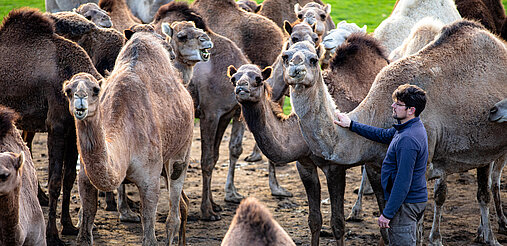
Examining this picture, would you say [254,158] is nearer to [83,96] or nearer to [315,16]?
[315,16]

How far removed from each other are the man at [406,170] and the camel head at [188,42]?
A: 3.24 m

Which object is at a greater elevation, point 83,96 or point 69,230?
point 83,96

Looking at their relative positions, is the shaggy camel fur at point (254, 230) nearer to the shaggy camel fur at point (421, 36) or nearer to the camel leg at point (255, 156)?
the shaggy camel fur at point (421, 36)

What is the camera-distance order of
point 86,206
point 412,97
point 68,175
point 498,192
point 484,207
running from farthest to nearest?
point 498,192 < point 68,175 < point 484,207 < point 86,206 < point 412,97

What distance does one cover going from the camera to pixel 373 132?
6.05 m

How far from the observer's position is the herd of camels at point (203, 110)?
560 centimetres

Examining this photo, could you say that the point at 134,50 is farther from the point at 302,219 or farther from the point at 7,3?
the point at 7,3

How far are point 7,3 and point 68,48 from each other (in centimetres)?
1383

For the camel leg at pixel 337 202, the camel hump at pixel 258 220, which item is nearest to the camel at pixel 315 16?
the camel leg at pixel 337 202

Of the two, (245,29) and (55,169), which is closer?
(55,169)

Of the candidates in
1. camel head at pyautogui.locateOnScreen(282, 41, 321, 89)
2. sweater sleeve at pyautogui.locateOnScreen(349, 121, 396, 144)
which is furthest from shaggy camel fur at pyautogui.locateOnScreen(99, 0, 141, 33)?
sweater sleeve at pyautogui.locateOnScreen(349, 121, 396, 144)

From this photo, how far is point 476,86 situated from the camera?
22.5 feet

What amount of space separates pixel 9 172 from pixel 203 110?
4.41 meters

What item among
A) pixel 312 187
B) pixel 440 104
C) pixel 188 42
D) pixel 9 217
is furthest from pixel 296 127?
pixel 9 217
